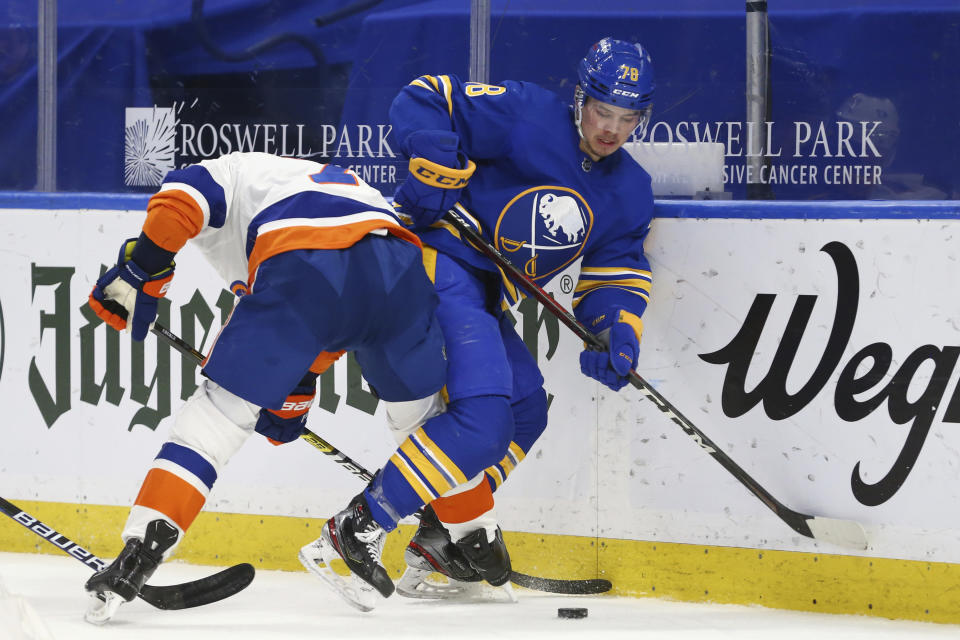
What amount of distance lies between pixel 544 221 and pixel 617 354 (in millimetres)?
317

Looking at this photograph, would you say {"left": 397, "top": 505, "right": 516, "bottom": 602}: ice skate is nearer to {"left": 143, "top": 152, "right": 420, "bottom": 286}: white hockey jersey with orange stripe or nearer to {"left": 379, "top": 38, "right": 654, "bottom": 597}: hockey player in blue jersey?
{"left": 379, "top": 38, "right": 654, "bottom": 597}: hockey player in blue jersey

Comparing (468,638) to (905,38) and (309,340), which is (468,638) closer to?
(309,340)

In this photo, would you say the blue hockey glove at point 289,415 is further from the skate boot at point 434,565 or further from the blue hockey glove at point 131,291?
the skate boot at point 434,565

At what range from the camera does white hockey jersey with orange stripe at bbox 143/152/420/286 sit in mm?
2406

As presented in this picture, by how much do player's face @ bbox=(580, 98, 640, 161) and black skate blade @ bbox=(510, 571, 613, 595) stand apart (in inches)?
38.0

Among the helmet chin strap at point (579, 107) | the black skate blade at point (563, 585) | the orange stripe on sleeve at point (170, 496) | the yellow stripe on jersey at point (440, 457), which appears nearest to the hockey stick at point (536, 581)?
the black skate blade at point (563, 585)

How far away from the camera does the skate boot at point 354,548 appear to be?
250 cm

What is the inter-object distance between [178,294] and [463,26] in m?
0.96

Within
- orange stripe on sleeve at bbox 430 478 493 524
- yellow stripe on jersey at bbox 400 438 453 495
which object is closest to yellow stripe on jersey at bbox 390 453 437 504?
yellow stripe on jersey at bbox 400 438 453 495

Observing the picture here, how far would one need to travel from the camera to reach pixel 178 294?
10.5 feet

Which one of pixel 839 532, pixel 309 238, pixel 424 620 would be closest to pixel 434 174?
pixel 309 238

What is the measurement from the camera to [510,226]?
275 centimetres

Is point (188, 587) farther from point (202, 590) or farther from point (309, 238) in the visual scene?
point (309, 238)

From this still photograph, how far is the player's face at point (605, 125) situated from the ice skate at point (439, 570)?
885mm
